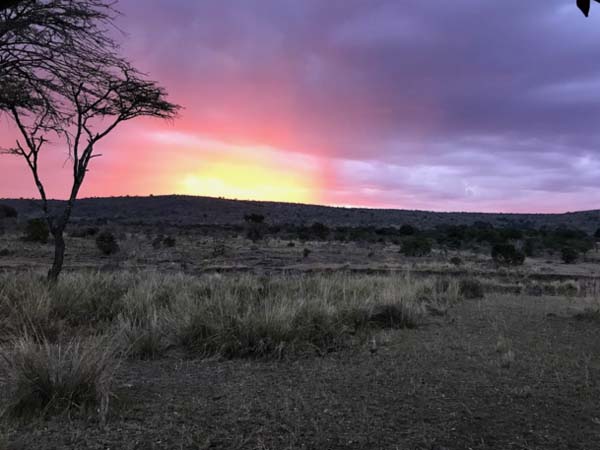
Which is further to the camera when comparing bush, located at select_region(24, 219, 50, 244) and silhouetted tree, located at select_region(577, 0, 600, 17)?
bush, located at select_region(24, 219, 50, 244)

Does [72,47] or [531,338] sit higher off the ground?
[72,47]

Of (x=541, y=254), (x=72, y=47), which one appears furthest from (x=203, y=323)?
(x=541, y=254)

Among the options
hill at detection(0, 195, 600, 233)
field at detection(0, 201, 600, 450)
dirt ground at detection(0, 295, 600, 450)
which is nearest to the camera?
dirt ground at detection(0, 295, 600, 450)

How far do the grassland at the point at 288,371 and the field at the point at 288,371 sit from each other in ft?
0.07

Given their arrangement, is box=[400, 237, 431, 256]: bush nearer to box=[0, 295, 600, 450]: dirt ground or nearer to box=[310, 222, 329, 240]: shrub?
box=[310, 222, 329, 240]: shrub

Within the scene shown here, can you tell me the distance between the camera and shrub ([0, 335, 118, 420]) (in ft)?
14.3

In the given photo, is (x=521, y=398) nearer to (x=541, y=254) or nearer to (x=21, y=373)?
(x=21, y=373)

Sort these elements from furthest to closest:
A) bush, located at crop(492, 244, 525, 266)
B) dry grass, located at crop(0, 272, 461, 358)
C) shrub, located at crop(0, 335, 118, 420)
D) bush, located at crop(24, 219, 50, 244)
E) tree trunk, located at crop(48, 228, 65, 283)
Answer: bush, located at crop(24, 219, 50, 244)
bush, located at crop(492, 244, 525, 266)
tree trunk, located at crop(48, 228, 65, 283)
dry grass, located at crop(0, 272, 461, 358)
shrub, located at crop(0, 335, 118, 420)

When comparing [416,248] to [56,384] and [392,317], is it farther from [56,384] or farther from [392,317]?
[56,384]

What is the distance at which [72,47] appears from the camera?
6453 mm

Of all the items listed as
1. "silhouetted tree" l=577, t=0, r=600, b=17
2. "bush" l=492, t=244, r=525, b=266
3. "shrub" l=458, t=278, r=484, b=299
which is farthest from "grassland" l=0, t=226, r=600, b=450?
"bush" l=492, t=244, r=525, b=266

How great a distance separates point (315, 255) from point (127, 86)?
2170cm

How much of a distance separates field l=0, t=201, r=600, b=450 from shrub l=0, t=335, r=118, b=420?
0.01 m

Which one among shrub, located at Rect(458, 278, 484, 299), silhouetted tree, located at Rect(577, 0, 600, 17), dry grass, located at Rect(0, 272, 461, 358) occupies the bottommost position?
shrub, located at Rect(458, 278, 484, 299)
